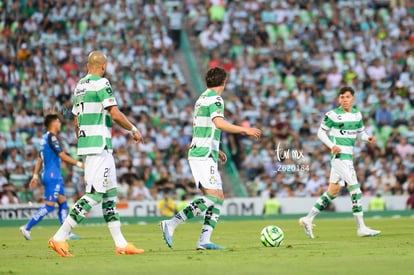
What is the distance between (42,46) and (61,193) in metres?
15.8

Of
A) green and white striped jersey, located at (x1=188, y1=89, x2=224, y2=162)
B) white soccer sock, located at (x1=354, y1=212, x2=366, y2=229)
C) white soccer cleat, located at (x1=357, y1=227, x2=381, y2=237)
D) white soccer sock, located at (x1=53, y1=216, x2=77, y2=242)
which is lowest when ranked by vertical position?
white soccer cleat, located at (x1=357, y1=227, x2=381, y2=237)

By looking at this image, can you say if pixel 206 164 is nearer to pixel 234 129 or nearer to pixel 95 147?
pixel 234 129

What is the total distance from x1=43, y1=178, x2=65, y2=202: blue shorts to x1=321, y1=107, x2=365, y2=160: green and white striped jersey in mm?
5790

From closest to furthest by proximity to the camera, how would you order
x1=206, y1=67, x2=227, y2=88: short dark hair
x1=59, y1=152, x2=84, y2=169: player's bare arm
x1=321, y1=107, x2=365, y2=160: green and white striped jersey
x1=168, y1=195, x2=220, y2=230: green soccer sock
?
x1=168, y1=195, x2=220, y2=230: green soccer sock, x1=206, y1=67, x2=227, y2=88: short dark hair, x1=321, y1=107, x2=365, y2=160: green and white striped jersey, x1=59, y1=152, x2=84, y2=169: player's bare arm

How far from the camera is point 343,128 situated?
20.4m

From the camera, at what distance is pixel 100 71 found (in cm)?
1460

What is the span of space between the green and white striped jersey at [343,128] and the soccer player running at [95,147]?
271 inches

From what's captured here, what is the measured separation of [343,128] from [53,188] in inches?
248

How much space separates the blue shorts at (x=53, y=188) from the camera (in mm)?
21938

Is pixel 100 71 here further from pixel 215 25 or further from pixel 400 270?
pixel 215 25

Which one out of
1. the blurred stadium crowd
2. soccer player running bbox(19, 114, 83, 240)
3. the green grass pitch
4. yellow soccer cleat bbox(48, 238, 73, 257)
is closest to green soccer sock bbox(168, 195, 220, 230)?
the green grass pitch

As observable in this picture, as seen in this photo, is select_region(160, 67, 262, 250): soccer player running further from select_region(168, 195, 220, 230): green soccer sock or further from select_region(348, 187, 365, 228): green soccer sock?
select_region(348, 187, 365, 228): green soccer sock

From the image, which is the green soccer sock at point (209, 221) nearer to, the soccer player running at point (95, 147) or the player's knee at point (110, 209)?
the soccer player running at point (95, 147)

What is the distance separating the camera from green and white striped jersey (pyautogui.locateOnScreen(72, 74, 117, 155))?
14.5m
